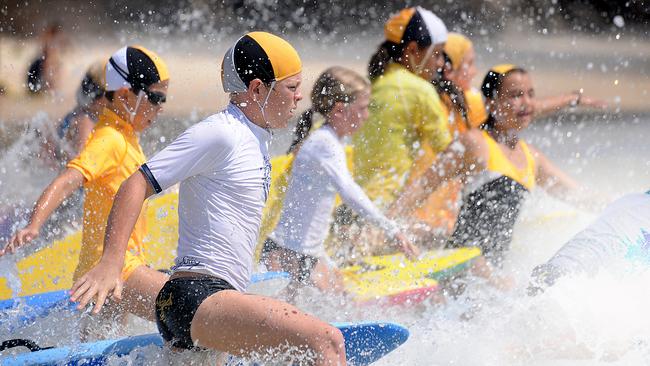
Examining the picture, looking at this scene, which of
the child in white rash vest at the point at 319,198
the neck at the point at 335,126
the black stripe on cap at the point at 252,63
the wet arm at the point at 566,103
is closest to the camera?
the black stripe on cap at the point at 252,63

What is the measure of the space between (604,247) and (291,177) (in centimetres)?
158

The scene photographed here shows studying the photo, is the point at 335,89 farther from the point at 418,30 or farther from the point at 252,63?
the point at 252,63

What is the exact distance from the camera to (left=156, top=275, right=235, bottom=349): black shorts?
2986 millimetres

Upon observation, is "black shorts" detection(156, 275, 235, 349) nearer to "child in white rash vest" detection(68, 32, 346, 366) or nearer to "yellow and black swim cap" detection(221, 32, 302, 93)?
"child in white rash vest" detection(68, 32, 346, 366)

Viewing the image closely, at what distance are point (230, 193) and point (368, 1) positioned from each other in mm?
15817

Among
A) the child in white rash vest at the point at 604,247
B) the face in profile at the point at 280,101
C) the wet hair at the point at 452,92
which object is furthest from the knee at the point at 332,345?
the wet hair at the point at 452,92

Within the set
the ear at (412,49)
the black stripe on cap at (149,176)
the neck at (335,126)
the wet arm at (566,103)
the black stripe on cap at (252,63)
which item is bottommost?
the wet arm at (566,103)

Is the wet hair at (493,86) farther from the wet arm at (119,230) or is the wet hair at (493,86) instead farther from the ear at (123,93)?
the wet arm at (119,230)

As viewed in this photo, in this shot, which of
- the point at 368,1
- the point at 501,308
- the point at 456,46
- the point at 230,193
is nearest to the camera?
the point at 230,193

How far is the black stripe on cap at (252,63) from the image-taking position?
128 inches

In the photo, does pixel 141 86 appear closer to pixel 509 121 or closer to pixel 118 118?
pixel 118 118

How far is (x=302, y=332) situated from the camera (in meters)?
2.88

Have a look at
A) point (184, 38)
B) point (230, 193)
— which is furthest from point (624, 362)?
point (184, 38)

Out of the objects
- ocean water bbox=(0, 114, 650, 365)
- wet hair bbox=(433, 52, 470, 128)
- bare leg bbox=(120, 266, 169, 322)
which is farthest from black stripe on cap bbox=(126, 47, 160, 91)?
wet hair bbox=(433, 52, 470, 128)
